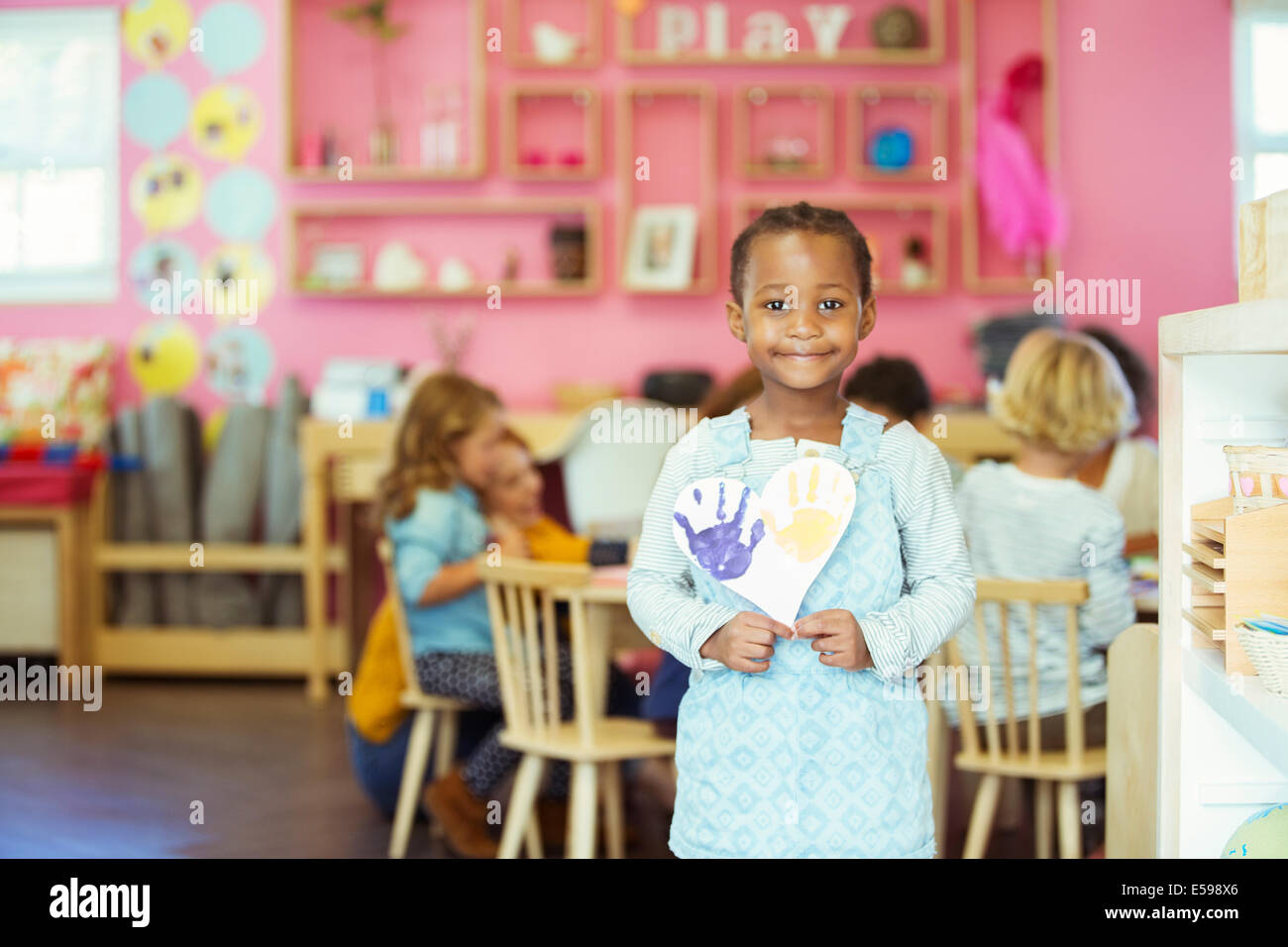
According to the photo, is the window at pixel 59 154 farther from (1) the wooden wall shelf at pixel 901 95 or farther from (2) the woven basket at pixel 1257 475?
(2) the woven basket at pixel 1257 475

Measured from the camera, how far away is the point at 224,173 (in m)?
5.20

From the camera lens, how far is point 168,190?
5.21 metres

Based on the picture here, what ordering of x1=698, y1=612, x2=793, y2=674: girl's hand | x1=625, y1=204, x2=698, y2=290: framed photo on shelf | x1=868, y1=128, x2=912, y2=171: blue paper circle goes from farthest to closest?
x1=625, y1=204, x2=698, y2=290: framed photo on shelf → x1=868, y1=128, x2=912, y2=171: blue paper circle → x1=698, y1=612, x2=793, y2=674: girl's hand

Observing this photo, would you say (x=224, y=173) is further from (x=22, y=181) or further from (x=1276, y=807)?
(x=1276, y=807)

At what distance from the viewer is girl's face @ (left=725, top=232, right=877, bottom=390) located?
4.86 feet

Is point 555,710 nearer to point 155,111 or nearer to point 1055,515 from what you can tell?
point 1055,515

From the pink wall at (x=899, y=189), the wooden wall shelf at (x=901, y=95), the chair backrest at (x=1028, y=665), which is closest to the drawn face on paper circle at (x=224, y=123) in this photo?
the pink wall at (x=899, y=189)

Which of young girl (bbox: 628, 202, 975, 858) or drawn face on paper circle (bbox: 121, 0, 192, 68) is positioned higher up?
drawn face on paper circle (bbox: 121, 0, 192, 68)

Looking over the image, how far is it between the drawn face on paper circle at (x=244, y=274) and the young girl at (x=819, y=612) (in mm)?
A: 3959

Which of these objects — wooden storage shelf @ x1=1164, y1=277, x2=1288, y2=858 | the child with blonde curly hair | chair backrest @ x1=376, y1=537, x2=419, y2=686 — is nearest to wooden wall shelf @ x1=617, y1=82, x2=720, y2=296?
chair backrest @ x1=376, y1=537, x2=419, y2=686

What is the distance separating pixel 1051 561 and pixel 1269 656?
127 centimetres

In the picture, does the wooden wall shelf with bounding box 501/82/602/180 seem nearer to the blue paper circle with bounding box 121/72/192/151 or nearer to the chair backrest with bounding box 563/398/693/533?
the chair backrest with bounding box 563/398/693/533

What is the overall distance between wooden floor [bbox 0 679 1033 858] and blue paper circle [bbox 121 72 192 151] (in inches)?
79.2
